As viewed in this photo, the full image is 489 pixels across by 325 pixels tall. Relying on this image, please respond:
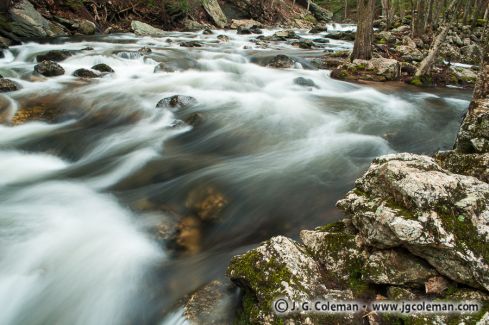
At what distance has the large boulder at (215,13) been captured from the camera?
1168 inches

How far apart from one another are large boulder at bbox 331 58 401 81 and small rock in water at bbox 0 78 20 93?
9.27m

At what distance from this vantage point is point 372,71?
11.8 m

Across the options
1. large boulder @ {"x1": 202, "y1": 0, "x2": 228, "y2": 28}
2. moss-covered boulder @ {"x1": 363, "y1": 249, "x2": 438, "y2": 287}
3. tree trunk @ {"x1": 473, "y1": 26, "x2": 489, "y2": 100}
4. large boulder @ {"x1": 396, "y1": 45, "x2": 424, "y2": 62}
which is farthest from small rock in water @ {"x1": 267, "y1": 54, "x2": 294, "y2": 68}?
large boulder @ {"x1": 202, "y1": 0, "x2": 228, "y2": 28}

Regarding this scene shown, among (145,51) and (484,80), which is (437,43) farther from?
(145,51)

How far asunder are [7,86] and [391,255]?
32.0ft

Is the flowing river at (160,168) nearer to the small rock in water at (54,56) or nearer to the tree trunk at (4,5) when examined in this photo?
the small rock in water at (54,56)

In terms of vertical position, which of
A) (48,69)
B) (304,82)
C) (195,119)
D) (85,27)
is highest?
(85,27)

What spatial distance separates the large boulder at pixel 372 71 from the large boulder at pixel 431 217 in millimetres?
9198

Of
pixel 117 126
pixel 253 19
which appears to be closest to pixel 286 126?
pixel 117 126

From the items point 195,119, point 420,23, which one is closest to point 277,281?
point 195,119

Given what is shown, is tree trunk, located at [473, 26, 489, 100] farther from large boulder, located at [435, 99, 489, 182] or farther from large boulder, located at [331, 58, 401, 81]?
large boulder, located at [331, 58, 401, 81]

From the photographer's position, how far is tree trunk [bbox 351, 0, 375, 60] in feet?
39.8

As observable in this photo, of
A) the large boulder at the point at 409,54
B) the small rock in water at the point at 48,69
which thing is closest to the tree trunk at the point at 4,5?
the small rock in water at the point at 48,69

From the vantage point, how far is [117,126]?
7.95 m
